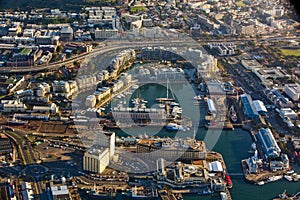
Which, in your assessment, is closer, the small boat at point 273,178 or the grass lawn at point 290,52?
the small boat at point 273,178

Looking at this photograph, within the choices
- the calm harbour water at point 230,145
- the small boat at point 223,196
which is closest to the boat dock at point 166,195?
the calm harbour water at point 230,145

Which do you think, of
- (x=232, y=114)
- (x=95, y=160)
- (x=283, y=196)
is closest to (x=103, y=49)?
(x=232, y=114)

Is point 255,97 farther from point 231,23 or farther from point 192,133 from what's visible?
point 231,23

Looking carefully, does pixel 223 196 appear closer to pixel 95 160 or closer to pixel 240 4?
pixel 95 160

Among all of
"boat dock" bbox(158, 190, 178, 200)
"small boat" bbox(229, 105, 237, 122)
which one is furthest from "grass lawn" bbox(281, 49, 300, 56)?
"boat dock" bbox(158, 190, 178, 200)

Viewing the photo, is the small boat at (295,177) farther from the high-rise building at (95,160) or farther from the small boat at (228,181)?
the high-rise building at (95,160)

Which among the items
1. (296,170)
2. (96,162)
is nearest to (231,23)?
(296,170)

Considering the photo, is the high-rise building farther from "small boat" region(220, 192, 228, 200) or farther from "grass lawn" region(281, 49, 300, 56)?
"grass lawn" region(281, 49, 300, 56)

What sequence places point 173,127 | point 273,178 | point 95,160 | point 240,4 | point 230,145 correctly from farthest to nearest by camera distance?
point 240,4, point 173,127, point 230,145, point 273,178, point 95,160
